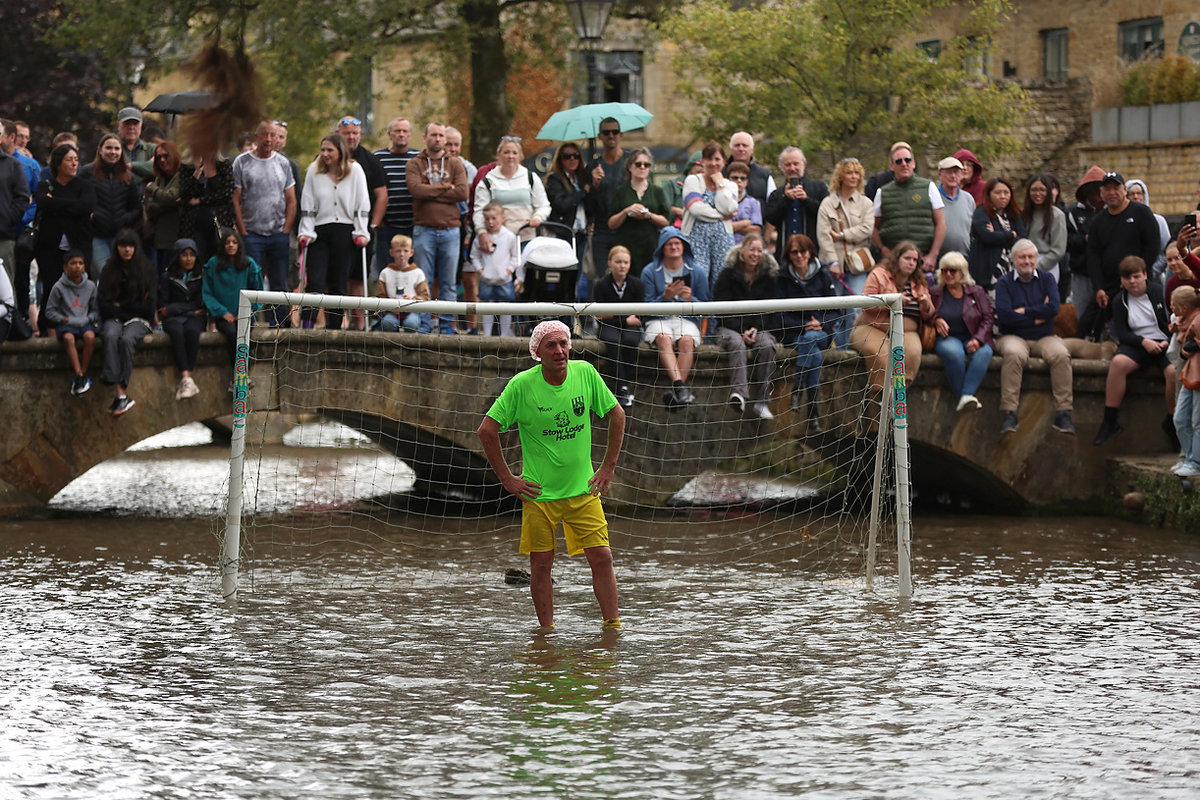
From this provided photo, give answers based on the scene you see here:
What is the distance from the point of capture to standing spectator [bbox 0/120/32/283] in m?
15.1

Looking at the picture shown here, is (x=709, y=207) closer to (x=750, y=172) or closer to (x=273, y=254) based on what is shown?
(x=750, y=172)

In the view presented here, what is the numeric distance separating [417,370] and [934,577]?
5.29 meters

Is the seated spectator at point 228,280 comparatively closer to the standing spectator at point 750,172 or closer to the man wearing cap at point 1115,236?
the standing spectator at point 750,172

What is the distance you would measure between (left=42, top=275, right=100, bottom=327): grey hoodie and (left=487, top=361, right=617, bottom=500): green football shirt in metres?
5.93

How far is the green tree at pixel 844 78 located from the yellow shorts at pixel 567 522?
60.6 ft

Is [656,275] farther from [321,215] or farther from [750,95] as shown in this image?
[750,95]

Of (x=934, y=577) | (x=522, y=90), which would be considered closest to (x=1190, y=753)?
(x=934, y=577)

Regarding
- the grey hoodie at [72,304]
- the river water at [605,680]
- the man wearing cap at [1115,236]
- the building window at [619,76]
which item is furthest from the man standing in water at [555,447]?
the building window at [619,76]

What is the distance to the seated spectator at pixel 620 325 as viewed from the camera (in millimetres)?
15555

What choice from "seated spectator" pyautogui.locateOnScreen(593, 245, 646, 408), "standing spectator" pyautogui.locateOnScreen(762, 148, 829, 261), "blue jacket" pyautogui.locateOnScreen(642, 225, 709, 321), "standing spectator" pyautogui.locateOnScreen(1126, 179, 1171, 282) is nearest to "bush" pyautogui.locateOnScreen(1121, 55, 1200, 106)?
"standing spectator" pyautogui.locateOnScreen(1126, 179, 1171, 282)

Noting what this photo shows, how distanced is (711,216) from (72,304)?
5.80 meters

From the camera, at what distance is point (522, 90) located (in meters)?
40.7

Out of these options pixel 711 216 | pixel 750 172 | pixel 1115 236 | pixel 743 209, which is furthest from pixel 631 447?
pixel 1115 236

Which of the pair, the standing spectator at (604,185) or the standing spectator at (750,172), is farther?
the standing spectator at (750,172)
